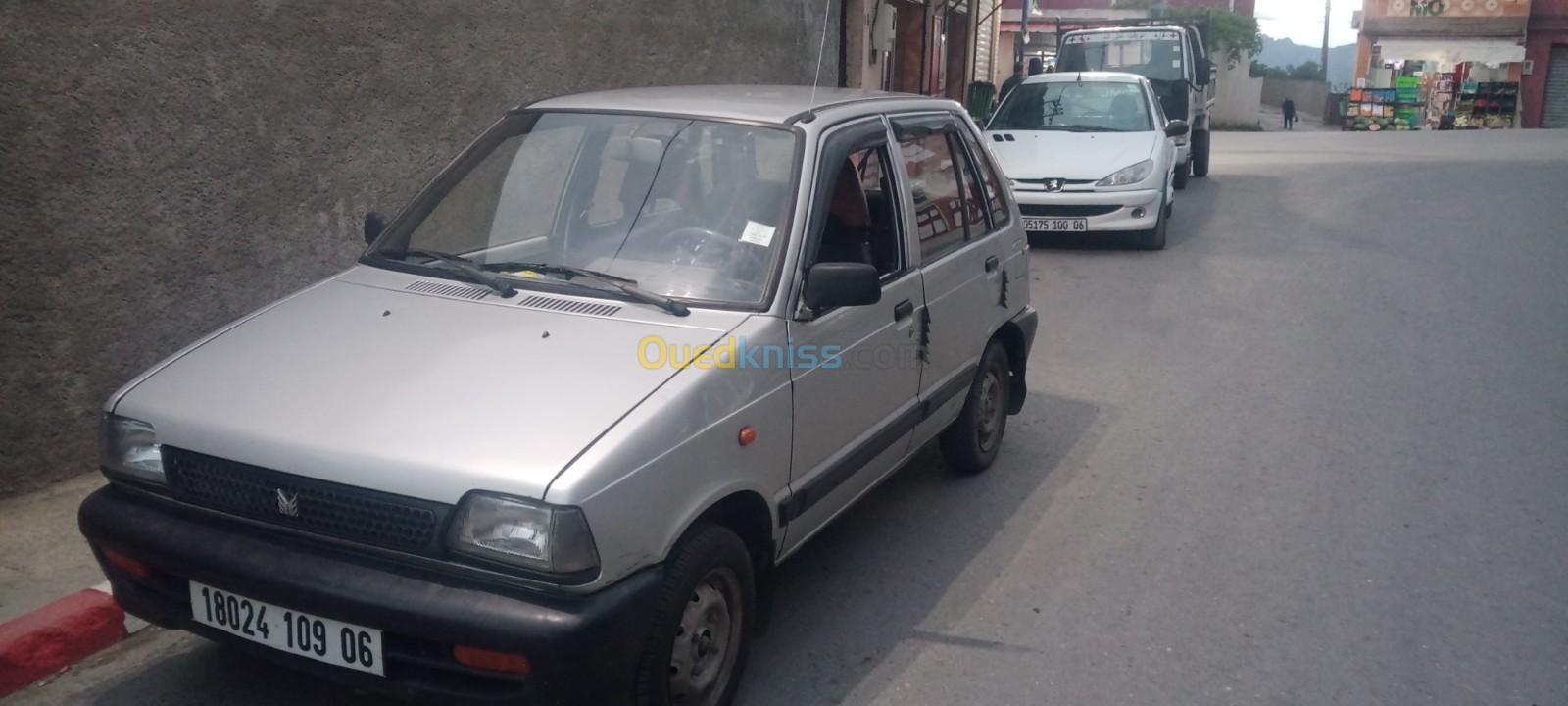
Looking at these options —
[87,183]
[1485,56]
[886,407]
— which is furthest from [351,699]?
[1485,56]

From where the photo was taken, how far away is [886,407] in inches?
169

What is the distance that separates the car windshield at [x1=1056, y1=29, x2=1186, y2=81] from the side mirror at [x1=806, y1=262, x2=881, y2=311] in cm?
1456

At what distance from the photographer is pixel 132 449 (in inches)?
126

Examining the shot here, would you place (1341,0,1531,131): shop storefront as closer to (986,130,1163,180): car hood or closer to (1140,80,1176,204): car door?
(1140,80,1176,204): car door

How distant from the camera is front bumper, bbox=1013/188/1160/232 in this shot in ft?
Result: 35.9

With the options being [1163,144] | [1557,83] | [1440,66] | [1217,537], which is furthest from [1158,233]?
[1557,83]

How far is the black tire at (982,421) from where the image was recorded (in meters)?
5.29

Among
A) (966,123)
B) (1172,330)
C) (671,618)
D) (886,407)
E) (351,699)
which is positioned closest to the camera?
(671,618)

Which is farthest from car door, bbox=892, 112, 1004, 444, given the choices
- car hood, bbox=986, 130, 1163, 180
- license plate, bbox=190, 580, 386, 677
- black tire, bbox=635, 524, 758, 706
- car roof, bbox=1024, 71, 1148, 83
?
car roof, bbox=1024, 71, 1148, 83

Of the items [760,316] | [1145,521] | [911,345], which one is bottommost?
[1145,521]

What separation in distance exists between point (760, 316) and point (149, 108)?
10.1 feet

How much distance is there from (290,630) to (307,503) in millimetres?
302

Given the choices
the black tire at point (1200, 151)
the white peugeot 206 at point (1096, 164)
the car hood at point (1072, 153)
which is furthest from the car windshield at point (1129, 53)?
the car hood at point (1072, 153)

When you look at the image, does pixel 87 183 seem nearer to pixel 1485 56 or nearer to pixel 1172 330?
pixel 1172 330
